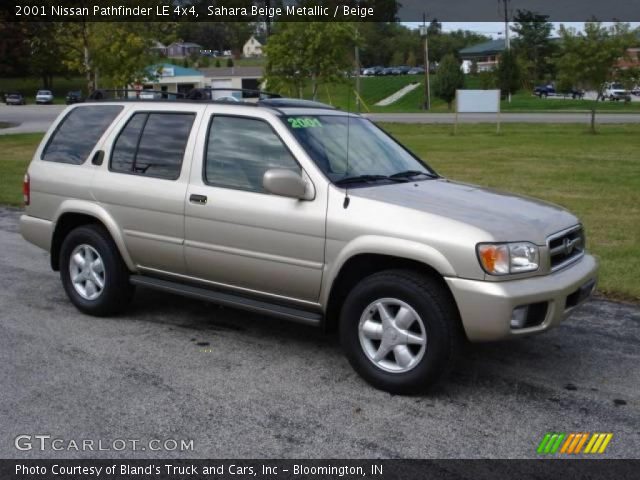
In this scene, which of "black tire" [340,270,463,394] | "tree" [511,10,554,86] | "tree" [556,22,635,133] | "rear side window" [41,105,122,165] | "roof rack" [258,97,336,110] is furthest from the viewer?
"tree" [511,10,554,86]

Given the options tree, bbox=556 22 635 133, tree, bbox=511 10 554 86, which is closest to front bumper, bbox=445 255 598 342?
tree, bbox=556 22 635 133

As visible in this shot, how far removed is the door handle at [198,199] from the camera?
5.56 meters

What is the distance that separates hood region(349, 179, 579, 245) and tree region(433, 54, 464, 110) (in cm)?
5335

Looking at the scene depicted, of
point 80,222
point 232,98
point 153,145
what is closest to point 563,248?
point 232,98

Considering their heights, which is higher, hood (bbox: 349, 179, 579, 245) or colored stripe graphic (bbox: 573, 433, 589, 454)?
hood (bbox: 349, 179, 579, 245)

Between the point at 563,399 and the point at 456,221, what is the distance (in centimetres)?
126

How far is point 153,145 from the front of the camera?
6.05 m

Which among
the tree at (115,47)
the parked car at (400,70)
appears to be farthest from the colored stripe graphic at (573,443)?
the parked car at (400,70)

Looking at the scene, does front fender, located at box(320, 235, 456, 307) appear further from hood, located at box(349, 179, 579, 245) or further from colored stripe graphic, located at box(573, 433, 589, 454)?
colored stripe graphic, located at box(573, 433, 589, 454)

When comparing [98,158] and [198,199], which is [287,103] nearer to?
[198,199]

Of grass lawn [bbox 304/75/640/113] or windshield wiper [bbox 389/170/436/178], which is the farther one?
grass lawn [bbox 304/75/640/113]

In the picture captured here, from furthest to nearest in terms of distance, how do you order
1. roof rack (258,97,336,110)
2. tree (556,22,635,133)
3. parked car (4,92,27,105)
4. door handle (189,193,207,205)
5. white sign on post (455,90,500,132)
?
parked car (4,92,27,105) → white sign on post (455,90,500,132) → tree (556,22,635,133) → roof rack (258,97,336,110) → door handle (189,193,207,205)

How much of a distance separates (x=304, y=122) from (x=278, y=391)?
1.94 m

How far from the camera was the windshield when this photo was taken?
17.4 ft
